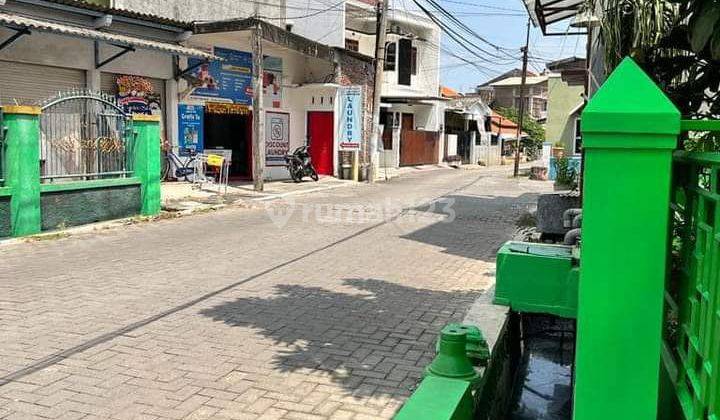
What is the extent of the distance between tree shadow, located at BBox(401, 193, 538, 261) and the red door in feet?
20.2

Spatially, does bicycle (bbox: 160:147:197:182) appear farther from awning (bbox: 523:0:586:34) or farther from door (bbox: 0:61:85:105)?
awning (bbox: 523:0:586:34)

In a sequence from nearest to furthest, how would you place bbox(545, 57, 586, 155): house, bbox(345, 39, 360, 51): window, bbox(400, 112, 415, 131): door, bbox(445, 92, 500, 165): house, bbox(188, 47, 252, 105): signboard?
1. bbox(188, 47, 252, 105): signboard
2. bbox(345, 39, 360, 51): window
3. bbox(545, 57, 586, 155): house
4. bbox(400, 112, 415, 131): door
5. bbox(445, 92, 500, 165): house

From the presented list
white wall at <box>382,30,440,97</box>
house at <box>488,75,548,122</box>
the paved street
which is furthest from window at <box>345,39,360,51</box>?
house at <box>488,75,548,122</box>

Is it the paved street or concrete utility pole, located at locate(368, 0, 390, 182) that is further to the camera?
concrete utility pole, located at locate(368, 0, 390, 182)

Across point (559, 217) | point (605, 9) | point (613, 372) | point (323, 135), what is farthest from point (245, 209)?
point (613, 372)

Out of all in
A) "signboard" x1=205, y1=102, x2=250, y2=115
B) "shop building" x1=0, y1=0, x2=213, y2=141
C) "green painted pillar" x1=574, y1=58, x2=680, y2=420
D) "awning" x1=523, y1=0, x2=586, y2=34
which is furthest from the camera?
"signboard" x1=205, y1=102, x2=250, y2=115

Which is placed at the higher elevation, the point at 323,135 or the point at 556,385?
the point at 323,135

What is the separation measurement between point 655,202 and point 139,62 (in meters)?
15.4

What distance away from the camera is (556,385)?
581cm

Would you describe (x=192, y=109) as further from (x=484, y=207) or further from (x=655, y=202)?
(x=655, y=202)

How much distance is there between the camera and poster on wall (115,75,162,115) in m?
15.6

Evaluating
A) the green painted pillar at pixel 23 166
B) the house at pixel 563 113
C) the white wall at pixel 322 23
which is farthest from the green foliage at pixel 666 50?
the house at pixel 563 113

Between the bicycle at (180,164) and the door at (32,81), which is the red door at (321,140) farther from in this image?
the door at (32,81)

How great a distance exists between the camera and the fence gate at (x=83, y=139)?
406 inches
